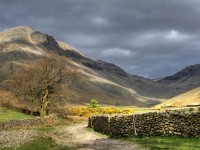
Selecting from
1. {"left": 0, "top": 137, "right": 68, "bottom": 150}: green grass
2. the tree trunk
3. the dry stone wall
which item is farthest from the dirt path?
the tree trunk

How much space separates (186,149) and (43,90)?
205 feet

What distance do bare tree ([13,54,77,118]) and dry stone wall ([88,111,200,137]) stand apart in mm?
38498

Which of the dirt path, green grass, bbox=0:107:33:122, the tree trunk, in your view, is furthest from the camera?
the tree trunk

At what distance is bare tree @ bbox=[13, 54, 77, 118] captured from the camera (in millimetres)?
85125

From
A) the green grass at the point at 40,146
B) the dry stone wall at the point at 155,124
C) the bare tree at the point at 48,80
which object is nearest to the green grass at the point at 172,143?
the dry stone wall at the point at 155,124

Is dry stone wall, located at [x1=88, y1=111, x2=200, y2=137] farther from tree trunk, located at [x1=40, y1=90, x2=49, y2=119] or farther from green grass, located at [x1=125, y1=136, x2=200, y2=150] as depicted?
tree trunk, located at [x1=40, y1=90, x2=49, y2=119]

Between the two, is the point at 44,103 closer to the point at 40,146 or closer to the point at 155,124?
the point at 40,146

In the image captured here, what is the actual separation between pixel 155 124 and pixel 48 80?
50.4 metres

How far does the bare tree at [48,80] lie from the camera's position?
279 feet

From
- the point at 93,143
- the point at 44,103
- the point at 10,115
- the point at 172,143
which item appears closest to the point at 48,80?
the point at 44,103

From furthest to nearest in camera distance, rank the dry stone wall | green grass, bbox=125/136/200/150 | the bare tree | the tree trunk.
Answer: the bare tree, the tree trunk, the dry stone wall, green grass, bbox=125/136/200/150

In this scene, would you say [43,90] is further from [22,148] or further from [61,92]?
[22,148]

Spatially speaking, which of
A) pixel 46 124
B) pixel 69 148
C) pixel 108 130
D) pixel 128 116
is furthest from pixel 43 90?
pixel 69 148

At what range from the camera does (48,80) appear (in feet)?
278
